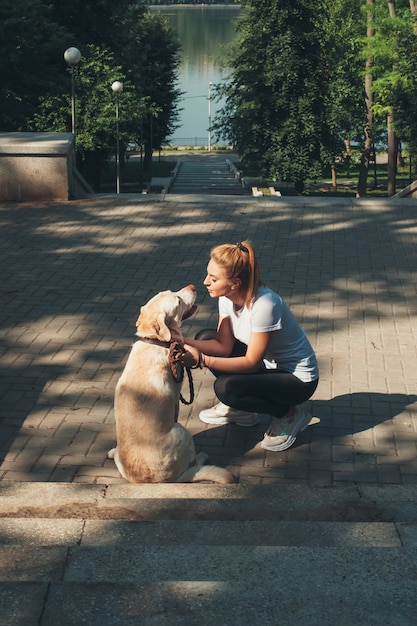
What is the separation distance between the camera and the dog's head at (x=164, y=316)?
15.8 ft

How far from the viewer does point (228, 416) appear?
20.4ft

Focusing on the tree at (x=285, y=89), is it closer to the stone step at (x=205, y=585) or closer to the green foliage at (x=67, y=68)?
the green foliage at (x=67, y=68)

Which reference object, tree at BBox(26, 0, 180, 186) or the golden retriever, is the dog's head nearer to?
the golden retriever

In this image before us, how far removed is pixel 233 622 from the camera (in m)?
2.67

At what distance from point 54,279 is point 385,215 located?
5.28 meters

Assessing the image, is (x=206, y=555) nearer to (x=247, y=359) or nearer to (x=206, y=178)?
(x=247, y=359)

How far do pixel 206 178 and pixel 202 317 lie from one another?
51810 millimetres

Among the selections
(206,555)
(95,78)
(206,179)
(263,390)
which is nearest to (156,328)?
(263,390)

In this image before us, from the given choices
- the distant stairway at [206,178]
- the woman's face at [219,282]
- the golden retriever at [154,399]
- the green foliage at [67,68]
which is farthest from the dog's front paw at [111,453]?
the distant stairway at [206,178]

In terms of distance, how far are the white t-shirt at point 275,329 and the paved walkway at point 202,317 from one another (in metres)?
0.54

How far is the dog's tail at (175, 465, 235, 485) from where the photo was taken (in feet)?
16.6

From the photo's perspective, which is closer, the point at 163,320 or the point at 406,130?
the point at 163,320

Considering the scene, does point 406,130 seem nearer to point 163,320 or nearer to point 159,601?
point 163,320

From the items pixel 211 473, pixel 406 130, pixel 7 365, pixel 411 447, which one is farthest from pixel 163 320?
pixel 406 130
